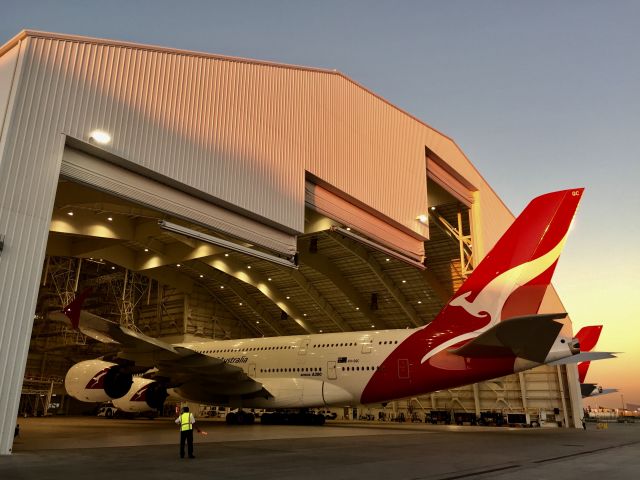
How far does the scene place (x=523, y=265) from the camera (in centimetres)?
1725

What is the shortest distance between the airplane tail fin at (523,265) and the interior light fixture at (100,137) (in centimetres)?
1318

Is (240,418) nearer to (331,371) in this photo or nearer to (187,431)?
(331,371)

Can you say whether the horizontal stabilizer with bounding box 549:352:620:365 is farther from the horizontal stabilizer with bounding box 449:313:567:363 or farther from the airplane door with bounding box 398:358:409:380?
the airplane door with bounding box 398:358:409:380

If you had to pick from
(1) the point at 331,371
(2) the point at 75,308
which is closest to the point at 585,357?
(1) the point at 331,371

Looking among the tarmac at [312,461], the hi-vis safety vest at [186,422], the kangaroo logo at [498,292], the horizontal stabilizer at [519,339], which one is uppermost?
Answer: the kangaroo logo at [498,292]

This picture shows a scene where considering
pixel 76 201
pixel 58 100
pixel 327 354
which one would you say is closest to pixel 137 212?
pixel 76 201

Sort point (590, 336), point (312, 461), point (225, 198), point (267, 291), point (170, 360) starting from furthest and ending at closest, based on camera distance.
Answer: point (267, 291) → point (590, 336) → point (170, 360) → point (225, 198) → point (312, 461)

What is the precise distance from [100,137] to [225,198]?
4178 mm

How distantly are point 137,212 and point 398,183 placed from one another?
38.4 feet

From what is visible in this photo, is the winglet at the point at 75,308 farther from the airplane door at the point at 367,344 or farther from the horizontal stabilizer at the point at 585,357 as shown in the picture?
the horizontal stabilizer at the point at 585,357

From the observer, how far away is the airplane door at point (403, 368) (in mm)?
19450

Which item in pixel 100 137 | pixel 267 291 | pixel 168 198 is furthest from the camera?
pixel 267 291

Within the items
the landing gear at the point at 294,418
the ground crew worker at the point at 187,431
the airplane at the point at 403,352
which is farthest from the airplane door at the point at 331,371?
the ground crew worker at the point at 187,431

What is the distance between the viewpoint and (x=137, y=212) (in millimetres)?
18016
